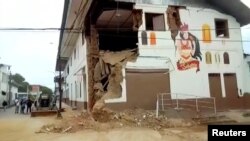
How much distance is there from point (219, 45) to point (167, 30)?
4.23 meters

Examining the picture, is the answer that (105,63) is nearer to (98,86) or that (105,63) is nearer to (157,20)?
(98,86)

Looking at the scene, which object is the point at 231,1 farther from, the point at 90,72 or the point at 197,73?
the point at 90,72

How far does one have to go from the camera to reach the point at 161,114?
18547mm

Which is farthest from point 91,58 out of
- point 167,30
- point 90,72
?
point 167,30

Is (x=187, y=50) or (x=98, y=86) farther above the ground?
(x=187, y=50)

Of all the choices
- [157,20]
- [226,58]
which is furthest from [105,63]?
[226,58]

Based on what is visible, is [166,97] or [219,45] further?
[219,45]

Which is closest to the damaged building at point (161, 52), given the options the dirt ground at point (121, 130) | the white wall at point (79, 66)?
the white wall at point (79, 66)

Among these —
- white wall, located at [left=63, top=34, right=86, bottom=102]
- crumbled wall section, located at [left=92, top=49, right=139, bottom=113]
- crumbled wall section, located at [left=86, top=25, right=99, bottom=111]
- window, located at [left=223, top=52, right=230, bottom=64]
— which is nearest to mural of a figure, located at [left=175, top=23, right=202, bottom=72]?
window, located at [left=223, top=52, right=230, bottom=64]

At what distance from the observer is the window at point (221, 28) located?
22797 mm

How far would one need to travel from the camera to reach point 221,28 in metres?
23.1

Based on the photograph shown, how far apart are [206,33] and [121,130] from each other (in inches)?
406

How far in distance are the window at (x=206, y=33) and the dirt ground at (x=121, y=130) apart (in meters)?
5.52

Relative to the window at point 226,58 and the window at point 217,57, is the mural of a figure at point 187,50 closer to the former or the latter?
the window at point 217,57
